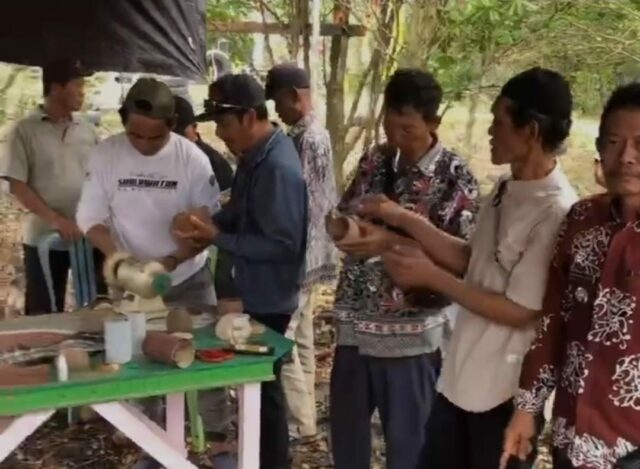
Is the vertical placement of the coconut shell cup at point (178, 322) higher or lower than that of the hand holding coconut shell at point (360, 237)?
lower

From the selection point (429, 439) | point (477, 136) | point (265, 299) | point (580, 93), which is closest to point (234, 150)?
point (265, 299)

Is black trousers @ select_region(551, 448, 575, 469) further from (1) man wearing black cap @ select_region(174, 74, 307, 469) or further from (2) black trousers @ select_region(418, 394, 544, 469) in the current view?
(1) man wearing black cap @ select_region(174, 74, 307, 469)

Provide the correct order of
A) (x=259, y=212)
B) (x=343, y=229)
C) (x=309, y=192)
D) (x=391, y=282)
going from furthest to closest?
(x=309, y=192) → (x=259, y=212) → (x=391, y=282) → (x=343, y=229)

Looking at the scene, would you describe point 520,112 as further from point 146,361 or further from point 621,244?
point 146,361

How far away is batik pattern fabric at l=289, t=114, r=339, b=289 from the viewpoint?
12.2 ft

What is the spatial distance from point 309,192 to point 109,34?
1148 millimetres

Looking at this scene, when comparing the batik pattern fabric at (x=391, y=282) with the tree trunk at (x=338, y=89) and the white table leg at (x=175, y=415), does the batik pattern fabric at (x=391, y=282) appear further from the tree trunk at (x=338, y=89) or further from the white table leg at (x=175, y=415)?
the tree trunk at (x=338, y=89)

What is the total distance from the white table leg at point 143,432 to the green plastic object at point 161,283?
374mm

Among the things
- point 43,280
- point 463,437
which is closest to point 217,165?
point 43,280

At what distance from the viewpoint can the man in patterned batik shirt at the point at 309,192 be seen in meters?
3.73

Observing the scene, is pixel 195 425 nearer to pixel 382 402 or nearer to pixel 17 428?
pixel 382 402

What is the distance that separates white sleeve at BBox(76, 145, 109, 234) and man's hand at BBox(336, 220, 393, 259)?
104 centimetres

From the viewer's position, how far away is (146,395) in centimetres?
239

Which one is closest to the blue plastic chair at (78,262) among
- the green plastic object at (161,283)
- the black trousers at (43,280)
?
the black trousers at (43,280)
